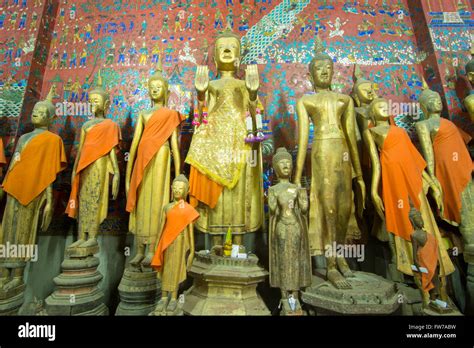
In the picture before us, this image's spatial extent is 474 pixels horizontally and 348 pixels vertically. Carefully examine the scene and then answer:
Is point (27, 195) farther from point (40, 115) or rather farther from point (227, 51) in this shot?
point (227, 51)

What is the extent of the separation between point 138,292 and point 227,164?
6.66 feet

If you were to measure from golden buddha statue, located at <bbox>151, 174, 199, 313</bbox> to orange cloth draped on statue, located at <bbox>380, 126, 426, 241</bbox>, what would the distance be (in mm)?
2507

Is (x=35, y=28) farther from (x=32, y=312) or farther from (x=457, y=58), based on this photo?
(x=457, y=58)

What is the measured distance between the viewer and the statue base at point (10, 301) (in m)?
3.59

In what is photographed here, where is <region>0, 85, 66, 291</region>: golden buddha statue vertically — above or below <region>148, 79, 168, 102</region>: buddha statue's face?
below

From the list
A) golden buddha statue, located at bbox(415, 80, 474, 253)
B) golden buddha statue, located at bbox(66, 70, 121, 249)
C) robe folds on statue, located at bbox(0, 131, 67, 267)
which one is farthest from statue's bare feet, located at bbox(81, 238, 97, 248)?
golden buddha statue, located at bbox(415, 80, 474, 253)

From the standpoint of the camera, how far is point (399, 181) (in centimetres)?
374

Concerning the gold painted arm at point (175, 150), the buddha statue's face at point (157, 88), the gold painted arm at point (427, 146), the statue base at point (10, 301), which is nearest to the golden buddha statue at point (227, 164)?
the gold painted arm at point (175, 150)

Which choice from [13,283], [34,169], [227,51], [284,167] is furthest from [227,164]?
[13,283]

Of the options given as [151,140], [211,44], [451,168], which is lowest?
[451,168]

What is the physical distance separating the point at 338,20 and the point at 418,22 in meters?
1.52

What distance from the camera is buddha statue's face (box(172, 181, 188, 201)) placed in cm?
331

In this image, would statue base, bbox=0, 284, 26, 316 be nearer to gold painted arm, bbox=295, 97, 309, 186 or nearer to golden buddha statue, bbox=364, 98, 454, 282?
gold painted arm, bbox=295, 97, 309, 186

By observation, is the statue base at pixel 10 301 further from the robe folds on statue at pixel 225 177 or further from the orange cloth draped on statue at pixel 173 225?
the robe folds on statue at pixel 225 177
